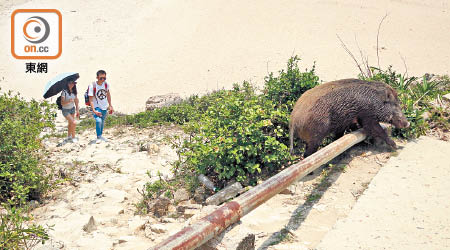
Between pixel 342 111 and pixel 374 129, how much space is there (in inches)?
23.0

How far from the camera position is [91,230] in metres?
4.27

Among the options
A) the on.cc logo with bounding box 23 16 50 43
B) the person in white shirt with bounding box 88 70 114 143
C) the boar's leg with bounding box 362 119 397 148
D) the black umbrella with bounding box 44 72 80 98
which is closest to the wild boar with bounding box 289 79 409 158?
the boar's leg with bounding box 362 119 397 148

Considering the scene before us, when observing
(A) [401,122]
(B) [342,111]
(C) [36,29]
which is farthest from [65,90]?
(C) [36,29]

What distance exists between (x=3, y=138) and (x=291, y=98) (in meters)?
4.43

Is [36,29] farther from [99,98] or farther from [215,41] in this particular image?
[99,98]

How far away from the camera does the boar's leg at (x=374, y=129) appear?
500 centimetres

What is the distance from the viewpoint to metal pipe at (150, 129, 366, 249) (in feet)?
7.67

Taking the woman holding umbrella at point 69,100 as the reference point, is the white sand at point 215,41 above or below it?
above

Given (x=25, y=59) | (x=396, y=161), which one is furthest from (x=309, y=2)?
(x=396, y=161)

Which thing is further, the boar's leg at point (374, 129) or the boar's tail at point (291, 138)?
the boar's leg at point (374, 129)

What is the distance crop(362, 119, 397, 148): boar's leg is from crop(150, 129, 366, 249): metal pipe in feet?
4.47

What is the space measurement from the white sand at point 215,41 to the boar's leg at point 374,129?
36.2 ft

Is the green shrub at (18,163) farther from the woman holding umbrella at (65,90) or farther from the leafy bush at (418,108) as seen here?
the leafy bush at (418,108)

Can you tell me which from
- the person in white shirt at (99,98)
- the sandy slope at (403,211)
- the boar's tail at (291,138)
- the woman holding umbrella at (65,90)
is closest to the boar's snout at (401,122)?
the sandy slope at (403,211)
